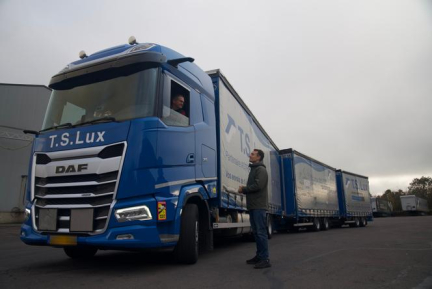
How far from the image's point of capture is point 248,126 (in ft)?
31.0

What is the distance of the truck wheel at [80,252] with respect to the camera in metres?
5.64

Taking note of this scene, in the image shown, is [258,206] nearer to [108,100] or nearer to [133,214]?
[133,214]

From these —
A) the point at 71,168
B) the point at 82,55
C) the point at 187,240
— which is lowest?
the point at 187,240

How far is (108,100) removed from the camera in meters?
4.76

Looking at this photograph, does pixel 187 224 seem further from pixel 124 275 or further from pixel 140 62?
pixel 140 62

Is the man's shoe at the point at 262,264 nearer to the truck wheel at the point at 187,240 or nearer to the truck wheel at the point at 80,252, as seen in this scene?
the truck wheel at the point at 187,240

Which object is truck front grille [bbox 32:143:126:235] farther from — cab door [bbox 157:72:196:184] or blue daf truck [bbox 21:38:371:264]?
cab door [bbox 157:72:196:184]

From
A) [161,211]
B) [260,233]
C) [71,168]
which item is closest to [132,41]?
[71,168]

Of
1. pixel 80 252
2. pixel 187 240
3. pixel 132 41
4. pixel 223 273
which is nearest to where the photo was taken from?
pixel 223 273

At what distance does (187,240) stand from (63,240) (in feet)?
5.73

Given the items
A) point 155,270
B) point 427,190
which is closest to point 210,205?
point 155,270

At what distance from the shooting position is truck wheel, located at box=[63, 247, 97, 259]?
5.64 m

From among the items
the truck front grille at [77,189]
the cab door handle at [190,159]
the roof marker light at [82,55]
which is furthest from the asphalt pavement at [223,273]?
the roof marker light at [82,55]

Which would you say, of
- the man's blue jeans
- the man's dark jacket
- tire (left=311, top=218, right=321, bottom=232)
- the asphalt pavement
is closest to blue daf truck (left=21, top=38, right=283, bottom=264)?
the asphalt pavement
